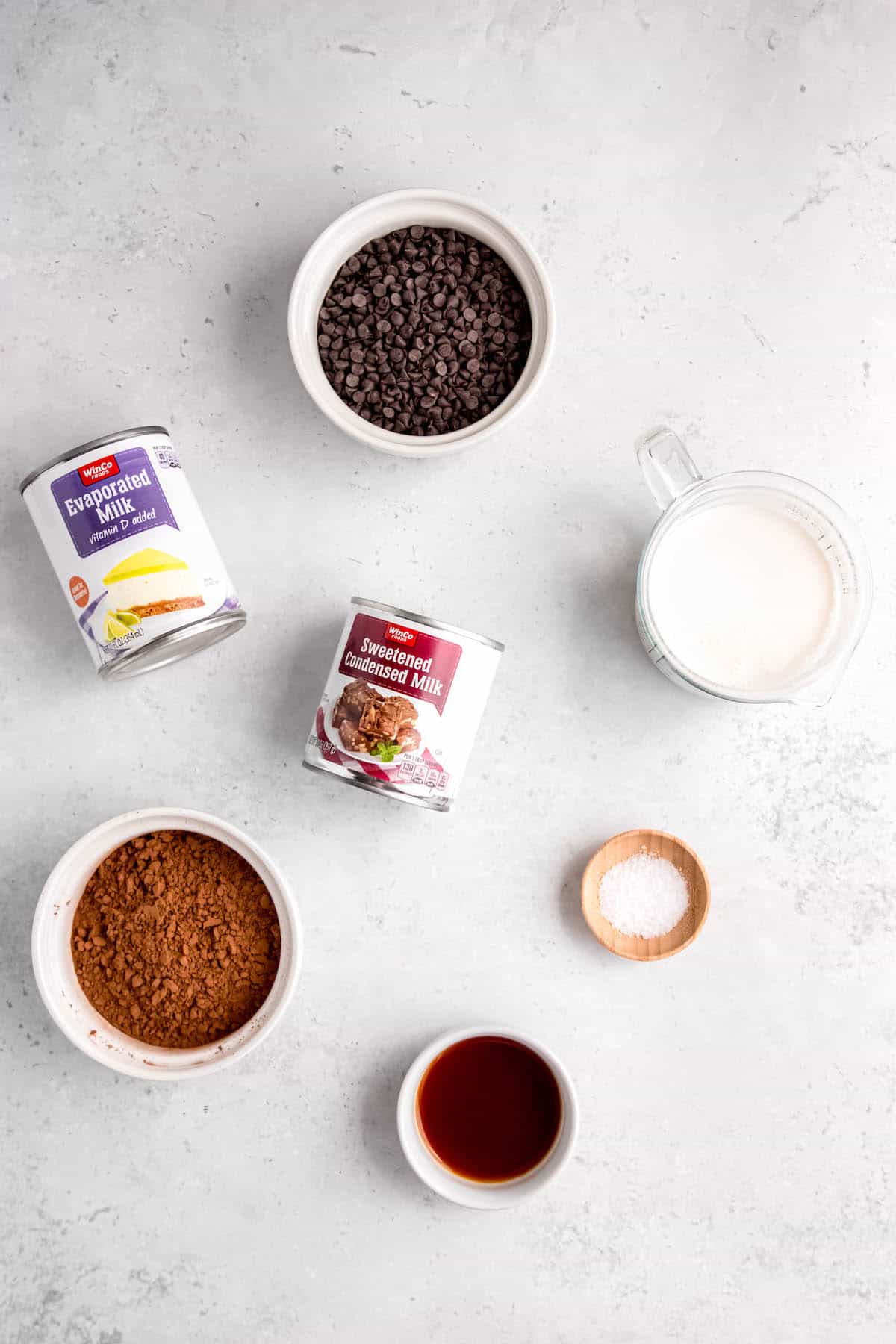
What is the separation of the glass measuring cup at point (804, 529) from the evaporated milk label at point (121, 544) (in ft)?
1.99

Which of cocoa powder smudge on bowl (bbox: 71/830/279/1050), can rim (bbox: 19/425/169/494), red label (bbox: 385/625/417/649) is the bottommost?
cocoa powder smudge on bowl (bbox: 71/830/279/1050)

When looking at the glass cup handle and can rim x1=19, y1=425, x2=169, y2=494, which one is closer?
can rim x1=19, y1=425, x2=169, y2=494

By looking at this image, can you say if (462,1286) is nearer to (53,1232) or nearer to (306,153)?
(53,1232)

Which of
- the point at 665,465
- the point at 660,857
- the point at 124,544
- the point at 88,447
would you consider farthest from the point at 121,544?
the point at 660,857

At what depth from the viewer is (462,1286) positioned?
1315 millimetres

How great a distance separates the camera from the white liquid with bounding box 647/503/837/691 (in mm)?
1220

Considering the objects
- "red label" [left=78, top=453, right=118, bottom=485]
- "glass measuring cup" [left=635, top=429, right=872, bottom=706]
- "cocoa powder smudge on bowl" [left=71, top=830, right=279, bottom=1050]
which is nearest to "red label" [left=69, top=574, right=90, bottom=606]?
"red label" [left=78, top=453, right=118, bottom=485]

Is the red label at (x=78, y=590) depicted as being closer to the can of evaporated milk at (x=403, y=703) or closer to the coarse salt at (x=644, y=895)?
the can of evaporated milk at (x=403, y=703)

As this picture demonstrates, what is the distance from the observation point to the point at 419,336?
1.23 m

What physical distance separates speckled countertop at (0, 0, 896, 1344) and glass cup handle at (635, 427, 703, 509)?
3.3 inches

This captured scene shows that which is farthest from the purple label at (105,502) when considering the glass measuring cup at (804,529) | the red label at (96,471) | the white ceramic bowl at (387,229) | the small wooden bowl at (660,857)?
the small wooden bowl at (660,857)

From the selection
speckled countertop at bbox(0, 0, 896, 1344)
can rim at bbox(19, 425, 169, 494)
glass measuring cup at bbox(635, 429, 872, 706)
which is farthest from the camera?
speckled countertop at bbox(0, 0, 896, 1344)

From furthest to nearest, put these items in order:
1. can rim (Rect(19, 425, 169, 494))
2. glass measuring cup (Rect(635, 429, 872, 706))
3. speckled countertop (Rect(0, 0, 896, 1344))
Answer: speckled countertop (Rect(0, 0, 896, 1344)) → glass measuring cup (Rect(635, 429, 872, 706)) → can rim (Rect(19, 425, 169, 494))

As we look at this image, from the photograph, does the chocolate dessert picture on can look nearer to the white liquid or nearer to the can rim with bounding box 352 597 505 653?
the can rim with bounding box 352 597 505 653
